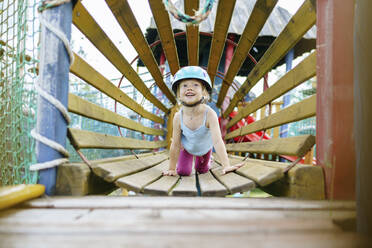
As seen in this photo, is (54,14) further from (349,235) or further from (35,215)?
(349,235)

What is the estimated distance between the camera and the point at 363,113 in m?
0.90

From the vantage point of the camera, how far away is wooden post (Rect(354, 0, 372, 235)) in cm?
85

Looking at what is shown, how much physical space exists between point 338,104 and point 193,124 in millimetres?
1357

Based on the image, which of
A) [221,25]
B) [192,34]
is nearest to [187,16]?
[221,25]

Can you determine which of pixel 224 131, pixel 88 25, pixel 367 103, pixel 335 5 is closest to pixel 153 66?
pixel 88 25

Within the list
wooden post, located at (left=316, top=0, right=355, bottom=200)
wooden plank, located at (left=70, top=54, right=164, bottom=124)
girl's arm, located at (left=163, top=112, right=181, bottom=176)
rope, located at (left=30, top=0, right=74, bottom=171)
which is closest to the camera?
wooden post, located at (left=316, top=0, right=355, bottom=200)

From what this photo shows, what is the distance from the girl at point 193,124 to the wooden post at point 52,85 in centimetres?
93

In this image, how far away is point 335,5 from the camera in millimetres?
1166

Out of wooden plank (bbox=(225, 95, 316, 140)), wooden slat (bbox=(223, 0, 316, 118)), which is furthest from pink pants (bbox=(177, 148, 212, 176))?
wooden slat (bbox=(223, 0, 316, 118))

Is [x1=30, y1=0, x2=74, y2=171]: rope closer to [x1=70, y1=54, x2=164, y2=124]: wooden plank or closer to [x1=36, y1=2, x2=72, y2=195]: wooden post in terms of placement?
[x1=36, y1=2, x2=72, y2=195]: wooden post

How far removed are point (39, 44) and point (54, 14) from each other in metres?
0.20

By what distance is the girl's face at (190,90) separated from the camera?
84.4 inches

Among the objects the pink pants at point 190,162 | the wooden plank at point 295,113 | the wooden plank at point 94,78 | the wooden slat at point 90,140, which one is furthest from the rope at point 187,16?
the pink pants at point 190,162

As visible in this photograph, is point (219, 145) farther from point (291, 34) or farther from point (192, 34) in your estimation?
point (192, 34)
